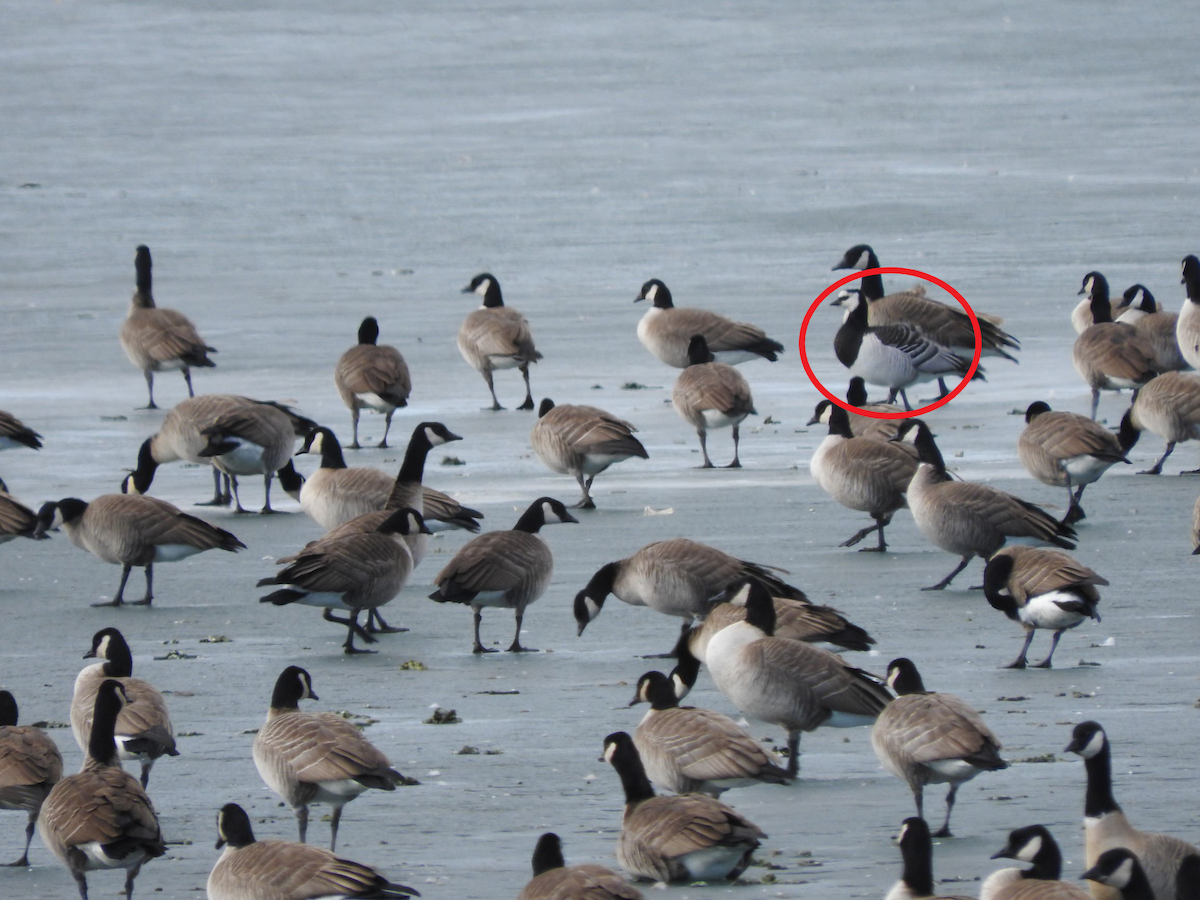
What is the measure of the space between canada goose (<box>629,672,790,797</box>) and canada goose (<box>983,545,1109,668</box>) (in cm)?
259

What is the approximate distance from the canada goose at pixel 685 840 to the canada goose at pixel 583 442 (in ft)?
23.9

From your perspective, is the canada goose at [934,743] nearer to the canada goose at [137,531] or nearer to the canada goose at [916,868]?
the canada goose at [916,868]

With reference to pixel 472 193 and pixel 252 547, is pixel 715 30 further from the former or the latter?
pixel 252 547

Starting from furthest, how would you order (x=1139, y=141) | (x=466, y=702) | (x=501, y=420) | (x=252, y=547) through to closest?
(x=1139, y=141), (x=501, y=420), (x=252, y=547), (x=466, y=702)

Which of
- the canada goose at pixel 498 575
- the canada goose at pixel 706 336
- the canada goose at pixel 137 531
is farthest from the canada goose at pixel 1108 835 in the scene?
the canada goose at pixel 706 336

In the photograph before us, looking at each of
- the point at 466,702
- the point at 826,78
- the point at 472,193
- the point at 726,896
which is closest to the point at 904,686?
the point at 726,896

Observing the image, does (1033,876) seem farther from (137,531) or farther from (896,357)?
(896,357)

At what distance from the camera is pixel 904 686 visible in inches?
330

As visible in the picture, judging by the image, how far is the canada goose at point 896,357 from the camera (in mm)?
18078

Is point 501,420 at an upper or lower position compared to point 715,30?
lower

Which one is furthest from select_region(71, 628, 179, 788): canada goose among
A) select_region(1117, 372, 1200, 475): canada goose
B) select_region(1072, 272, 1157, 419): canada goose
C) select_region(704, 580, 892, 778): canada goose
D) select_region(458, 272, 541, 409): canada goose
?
select_region(1072, 272, 1157, 419): canada goose

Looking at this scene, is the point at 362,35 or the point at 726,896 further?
the point at 362,35

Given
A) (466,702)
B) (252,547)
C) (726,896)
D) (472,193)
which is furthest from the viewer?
(472,193)

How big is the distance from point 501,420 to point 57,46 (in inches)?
1248
